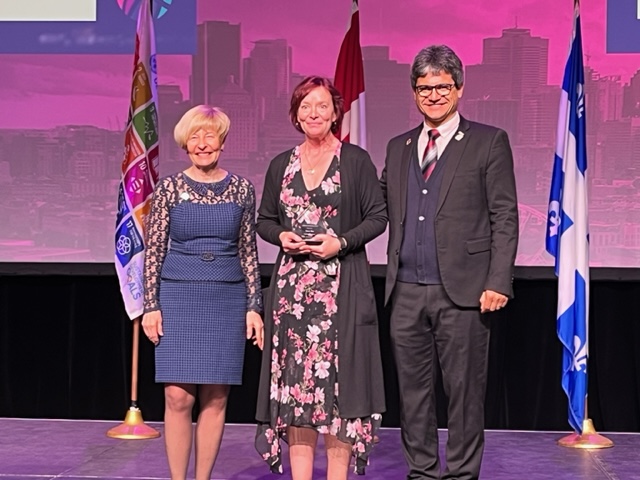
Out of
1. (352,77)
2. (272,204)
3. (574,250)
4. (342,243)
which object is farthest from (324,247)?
(352,77)

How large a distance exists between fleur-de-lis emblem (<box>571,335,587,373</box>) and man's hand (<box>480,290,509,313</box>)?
1803mm

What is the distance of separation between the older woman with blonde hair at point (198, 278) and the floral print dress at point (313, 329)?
18 cm

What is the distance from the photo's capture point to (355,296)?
358cm

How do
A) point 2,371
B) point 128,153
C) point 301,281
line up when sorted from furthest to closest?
point 2,371
point 128,153
point 301,281

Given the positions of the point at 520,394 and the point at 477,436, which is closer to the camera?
the point at 477,436

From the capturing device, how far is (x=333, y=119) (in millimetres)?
3611

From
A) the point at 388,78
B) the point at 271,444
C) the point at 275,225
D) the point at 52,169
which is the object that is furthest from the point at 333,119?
the point at 52,169

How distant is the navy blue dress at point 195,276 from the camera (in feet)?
12.1

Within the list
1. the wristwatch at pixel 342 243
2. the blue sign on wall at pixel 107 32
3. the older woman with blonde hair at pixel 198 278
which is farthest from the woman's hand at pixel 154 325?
the blue sign on wall at pixel 107 32

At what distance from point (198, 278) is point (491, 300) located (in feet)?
3.24

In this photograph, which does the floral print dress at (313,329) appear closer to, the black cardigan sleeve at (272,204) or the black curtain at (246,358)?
the black cardigan sleeve at (272,204)

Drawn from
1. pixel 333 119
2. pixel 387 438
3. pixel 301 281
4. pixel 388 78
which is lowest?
pixel 387 438

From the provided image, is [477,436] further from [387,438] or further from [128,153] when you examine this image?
[128,153]

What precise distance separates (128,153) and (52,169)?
97 centimetres
